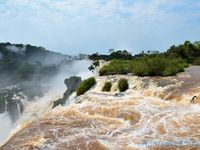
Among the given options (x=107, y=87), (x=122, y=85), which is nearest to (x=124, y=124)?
(x=122, y=85)

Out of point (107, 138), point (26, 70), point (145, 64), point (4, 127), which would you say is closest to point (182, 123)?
point (107, 138)

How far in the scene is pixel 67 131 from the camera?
57.7 ft

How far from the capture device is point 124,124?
18.4 meters

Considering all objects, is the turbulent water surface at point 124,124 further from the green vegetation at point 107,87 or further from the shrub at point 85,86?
the shrub at point 85,86

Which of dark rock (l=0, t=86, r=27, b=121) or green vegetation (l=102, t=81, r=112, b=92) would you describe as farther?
dark rock (l=0, t=86, r=27, b=121)

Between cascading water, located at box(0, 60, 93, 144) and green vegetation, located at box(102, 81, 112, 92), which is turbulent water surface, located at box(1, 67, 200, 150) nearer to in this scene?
green vegetation, located at box(102, 81, 112, 92)

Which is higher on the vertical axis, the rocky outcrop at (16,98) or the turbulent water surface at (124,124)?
the turbulent water surface at (124,124)

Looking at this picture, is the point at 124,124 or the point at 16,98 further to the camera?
the point at 16,98

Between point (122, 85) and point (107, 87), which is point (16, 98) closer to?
point (107, 87)

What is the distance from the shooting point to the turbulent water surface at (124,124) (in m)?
15.8

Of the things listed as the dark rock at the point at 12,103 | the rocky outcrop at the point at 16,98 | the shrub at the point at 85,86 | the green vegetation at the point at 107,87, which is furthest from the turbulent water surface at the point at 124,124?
the rocky outcrop at the point at 16,98

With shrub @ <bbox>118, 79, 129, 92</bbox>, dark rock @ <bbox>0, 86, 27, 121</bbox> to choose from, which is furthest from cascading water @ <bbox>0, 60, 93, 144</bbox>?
shrub @ <bbox>118, 79, 129, 92</bbox>

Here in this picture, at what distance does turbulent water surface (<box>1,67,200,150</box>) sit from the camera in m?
15.8

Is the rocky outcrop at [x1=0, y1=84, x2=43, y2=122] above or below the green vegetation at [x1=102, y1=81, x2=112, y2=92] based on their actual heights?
below
